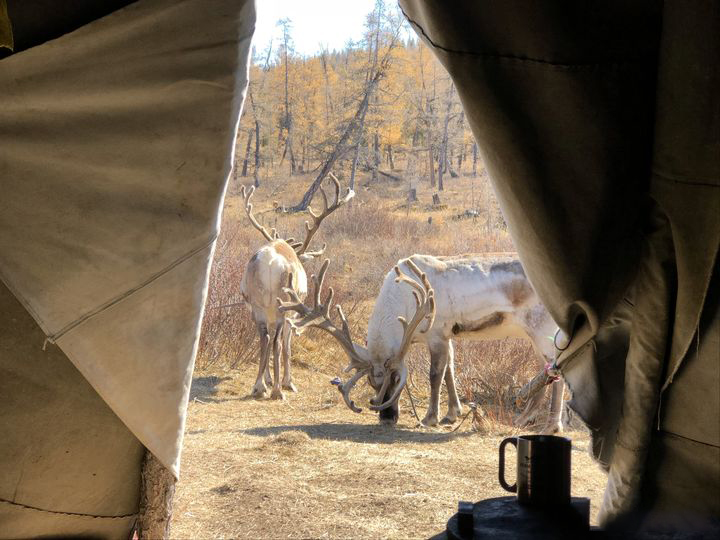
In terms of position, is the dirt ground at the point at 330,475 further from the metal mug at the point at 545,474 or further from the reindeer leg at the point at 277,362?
the metal mug at the point at 545,474

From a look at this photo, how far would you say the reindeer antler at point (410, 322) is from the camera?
8.38m

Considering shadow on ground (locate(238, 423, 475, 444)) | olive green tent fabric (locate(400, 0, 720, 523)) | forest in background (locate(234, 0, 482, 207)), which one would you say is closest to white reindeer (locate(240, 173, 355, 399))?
shadow on ground (locate(238, 423, 475, 444))

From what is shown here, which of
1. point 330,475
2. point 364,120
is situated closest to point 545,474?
point 330,475

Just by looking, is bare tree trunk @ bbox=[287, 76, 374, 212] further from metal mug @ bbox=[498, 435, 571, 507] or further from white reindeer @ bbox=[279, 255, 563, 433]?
→ metal mug @ bbox=[498, 435, 571, 507]

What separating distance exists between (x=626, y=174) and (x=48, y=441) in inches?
75.3

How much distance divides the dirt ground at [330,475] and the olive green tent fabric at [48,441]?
2198mm

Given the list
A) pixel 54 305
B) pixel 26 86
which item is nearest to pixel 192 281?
pixel 54 305

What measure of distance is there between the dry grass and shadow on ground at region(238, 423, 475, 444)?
0.04ft

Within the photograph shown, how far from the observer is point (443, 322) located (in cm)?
887

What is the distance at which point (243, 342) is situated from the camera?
12.4m

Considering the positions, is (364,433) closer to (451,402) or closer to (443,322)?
(451,402)

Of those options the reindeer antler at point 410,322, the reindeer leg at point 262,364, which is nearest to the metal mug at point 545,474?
the reindeer antler at point 410,322

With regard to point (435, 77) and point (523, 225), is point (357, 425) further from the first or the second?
point (435, 77)

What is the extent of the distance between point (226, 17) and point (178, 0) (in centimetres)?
15
